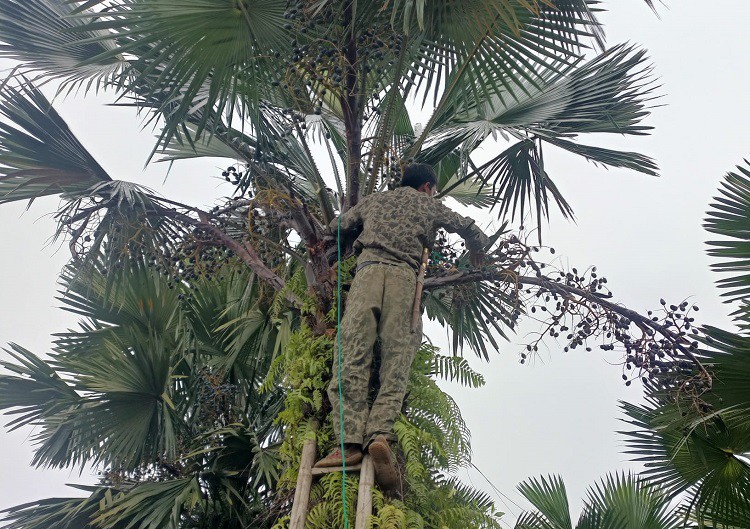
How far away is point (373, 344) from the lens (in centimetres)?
484

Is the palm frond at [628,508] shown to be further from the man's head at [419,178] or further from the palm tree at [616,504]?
the man's head at [419,178]

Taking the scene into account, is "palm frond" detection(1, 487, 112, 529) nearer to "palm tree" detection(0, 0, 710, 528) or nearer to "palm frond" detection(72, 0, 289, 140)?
"palm tree" detection(0, 0, 710, 528)

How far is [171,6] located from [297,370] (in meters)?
2.33

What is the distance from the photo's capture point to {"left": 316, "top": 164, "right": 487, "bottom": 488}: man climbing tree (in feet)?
14.7

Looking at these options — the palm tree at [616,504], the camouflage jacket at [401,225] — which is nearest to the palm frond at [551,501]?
the palm tree at [616,504]

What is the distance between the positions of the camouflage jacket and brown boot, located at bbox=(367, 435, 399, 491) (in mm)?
1215

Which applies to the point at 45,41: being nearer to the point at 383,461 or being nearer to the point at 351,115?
the point at 351,115

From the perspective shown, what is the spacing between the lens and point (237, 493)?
6.36 metres

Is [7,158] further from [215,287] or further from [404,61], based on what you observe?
[404,61]

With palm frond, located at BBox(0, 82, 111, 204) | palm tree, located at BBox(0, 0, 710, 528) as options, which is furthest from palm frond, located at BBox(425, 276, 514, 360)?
palm frond, located at BBox(0, 82, 111, 204)

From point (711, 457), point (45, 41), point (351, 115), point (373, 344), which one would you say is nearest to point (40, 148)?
point (45, 41)

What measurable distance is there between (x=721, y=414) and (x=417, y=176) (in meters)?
2.35

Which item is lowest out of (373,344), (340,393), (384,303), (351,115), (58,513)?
(58,513)

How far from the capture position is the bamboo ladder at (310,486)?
4.14 meters
